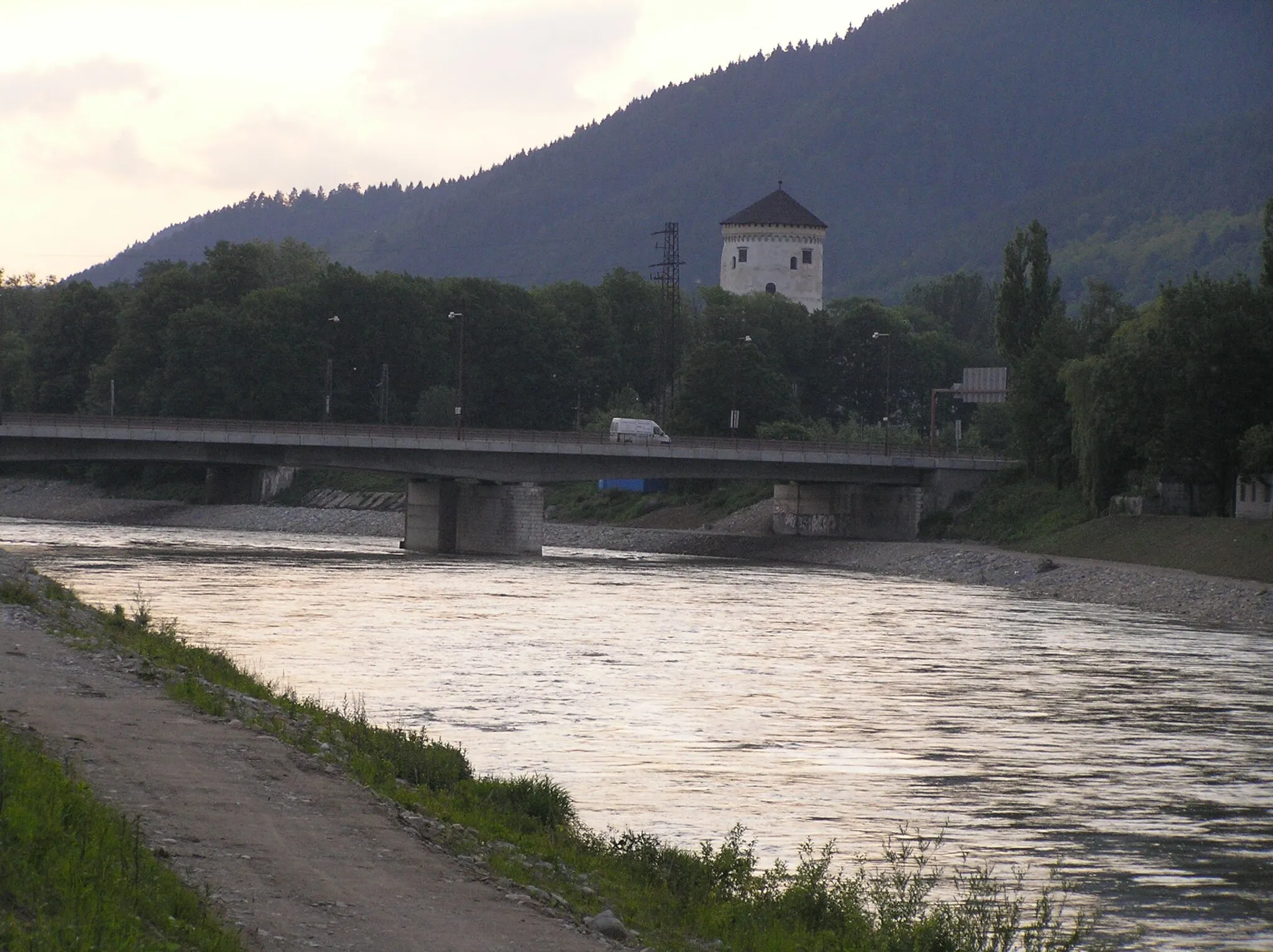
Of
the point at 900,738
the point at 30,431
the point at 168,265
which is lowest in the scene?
the point at 900,738

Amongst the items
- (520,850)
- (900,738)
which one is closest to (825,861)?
(520,850)

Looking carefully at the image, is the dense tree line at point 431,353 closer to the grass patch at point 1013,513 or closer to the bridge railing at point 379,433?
the bridge railing at point 379,433

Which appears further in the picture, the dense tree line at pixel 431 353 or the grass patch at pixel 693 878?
the dense tree line at pixel 431 353

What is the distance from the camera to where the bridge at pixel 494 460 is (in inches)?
3467

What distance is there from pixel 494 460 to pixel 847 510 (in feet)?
80.8

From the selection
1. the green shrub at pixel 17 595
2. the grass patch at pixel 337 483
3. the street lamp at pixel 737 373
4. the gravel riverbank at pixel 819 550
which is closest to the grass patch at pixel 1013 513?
the gravel riverbank at pixel 819 550

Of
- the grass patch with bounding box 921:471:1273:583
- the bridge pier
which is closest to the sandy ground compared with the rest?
the grass patch with bounding box 921:471:1273:583

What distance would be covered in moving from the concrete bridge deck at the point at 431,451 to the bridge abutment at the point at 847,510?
96.5 inches

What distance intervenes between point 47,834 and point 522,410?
12999 cm

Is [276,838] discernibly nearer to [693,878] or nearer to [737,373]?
[693,878]

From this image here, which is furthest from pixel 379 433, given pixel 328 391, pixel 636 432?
pixel 328 391

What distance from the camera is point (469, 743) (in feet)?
90.4

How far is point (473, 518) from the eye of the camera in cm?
9731

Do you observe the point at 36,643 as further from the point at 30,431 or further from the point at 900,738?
the point at 30,431
